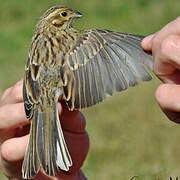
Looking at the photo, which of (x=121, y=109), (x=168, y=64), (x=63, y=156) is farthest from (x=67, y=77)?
(x=121, y=109)

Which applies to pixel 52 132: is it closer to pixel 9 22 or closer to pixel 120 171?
pixel 120 171

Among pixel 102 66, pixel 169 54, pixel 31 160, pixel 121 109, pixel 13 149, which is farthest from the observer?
pixel 121 109

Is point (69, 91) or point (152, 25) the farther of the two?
point (152, 25)

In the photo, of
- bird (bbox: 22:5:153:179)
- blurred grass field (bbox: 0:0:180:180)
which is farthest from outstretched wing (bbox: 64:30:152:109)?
blurred grass field (bbox: 0:0:180:180)

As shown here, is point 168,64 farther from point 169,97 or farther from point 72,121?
point 72,121

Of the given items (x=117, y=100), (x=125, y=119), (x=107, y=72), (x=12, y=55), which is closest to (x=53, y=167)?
(x=107, y=72)

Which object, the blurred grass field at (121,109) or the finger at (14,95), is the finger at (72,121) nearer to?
the finger at (14,95)

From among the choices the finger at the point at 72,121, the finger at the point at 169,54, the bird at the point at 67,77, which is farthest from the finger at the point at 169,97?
the finger at the point at 72,121

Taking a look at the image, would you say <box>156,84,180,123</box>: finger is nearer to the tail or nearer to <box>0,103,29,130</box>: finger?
the tail
